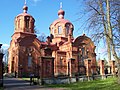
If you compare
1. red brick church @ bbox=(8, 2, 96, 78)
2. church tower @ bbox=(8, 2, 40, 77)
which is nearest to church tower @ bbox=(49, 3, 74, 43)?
red brick church @ bbox=(8, 2, 96, 78)

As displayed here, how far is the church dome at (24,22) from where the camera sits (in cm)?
4122

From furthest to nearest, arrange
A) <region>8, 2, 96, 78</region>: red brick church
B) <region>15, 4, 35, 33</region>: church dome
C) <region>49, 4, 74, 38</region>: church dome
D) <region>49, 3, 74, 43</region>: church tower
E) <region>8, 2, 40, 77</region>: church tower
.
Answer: <region>49, 4, 74, 38</region>: church dome < <region>49, 3, 74, 43</region>: church tower < <region>15, 4, 35, 33</region>: church dome < <region>8, 2, 96, 78</region>: red brick church < <region>8, 2, 40, 77</region>: church tower

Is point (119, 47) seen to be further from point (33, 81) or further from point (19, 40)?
point (19, 40)

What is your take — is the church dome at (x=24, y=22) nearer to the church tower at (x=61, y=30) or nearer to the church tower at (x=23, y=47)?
the church tower at (x=23, y=47)

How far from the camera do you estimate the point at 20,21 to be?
41469mm

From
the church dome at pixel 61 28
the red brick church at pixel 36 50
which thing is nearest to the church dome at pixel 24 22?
the red brick church at pixel 36 50

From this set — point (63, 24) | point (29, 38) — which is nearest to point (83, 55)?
point (63, 24)

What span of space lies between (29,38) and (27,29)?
11.6 feet

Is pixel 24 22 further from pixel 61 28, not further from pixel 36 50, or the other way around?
pixel 61 28

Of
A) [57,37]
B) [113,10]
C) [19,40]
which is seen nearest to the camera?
[113,10]

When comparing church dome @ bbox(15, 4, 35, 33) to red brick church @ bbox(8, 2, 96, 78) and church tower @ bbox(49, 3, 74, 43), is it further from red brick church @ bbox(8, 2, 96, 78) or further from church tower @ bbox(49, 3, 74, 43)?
church tower @ bbox(49, 3, 74, 43)

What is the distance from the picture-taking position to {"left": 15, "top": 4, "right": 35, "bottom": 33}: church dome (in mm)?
41219

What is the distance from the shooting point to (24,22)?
4116 cm

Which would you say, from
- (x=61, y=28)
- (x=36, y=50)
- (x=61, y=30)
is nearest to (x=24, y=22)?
(x=36, y=50)
